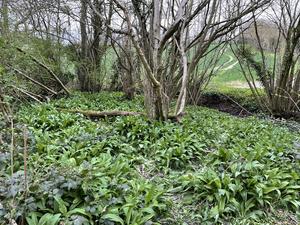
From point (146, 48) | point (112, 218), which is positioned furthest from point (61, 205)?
point (146, 48)

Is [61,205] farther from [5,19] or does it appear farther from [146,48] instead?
[5,19]

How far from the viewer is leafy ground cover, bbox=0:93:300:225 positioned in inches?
96.8

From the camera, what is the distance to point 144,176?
3691mm

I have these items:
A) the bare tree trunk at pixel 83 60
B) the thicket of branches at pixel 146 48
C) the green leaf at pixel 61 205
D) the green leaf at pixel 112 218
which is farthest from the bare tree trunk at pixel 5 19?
the green leaf at pixel 112 218

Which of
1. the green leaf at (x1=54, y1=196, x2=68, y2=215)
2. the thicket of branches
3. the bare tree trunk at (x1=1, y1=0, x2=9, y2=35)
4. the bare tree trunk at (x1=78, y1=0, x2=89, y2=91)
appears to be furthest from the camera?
the bare tree trunk at (x1=78, y1=0, x2=89, y2=91)

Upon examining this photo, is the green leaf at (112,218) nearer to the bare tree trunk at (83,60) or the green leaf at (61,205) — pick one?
the green leaf at (61,205)

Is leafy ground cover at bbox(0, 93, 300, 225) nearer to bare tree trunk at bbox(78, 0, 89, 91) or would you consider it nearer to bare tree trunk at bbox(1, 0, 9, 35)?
bare tree trunk at bbox(1, 0, 9, 35)

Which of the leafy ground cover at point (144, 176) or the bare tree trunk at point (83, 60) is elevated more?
the bare tree trunk at point (83, 60)

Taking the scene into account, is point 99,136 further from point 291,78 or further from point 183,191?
point 291,78

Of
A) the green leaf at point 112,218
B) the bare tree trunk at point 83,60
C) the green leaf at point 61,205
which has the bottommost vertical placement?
the green leaf at point 112,218

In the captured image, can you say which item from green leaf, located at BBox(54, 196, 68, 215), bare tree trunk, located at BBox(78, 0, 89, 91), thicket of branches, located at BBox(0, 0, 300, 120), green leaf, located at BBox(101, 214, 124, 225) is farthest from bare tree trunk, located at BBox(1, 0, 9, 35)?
green leaf, located at BBox(101, 214, 124, 225)

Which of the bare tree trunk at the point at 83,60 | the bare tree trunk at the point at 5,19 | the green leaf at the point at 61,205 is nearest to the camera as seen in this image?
the green leaf at the point at 61,205

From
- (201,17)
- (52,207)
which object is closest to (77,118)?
(52,207)

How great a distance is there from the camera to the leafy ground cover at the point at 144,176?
8.07 feet
